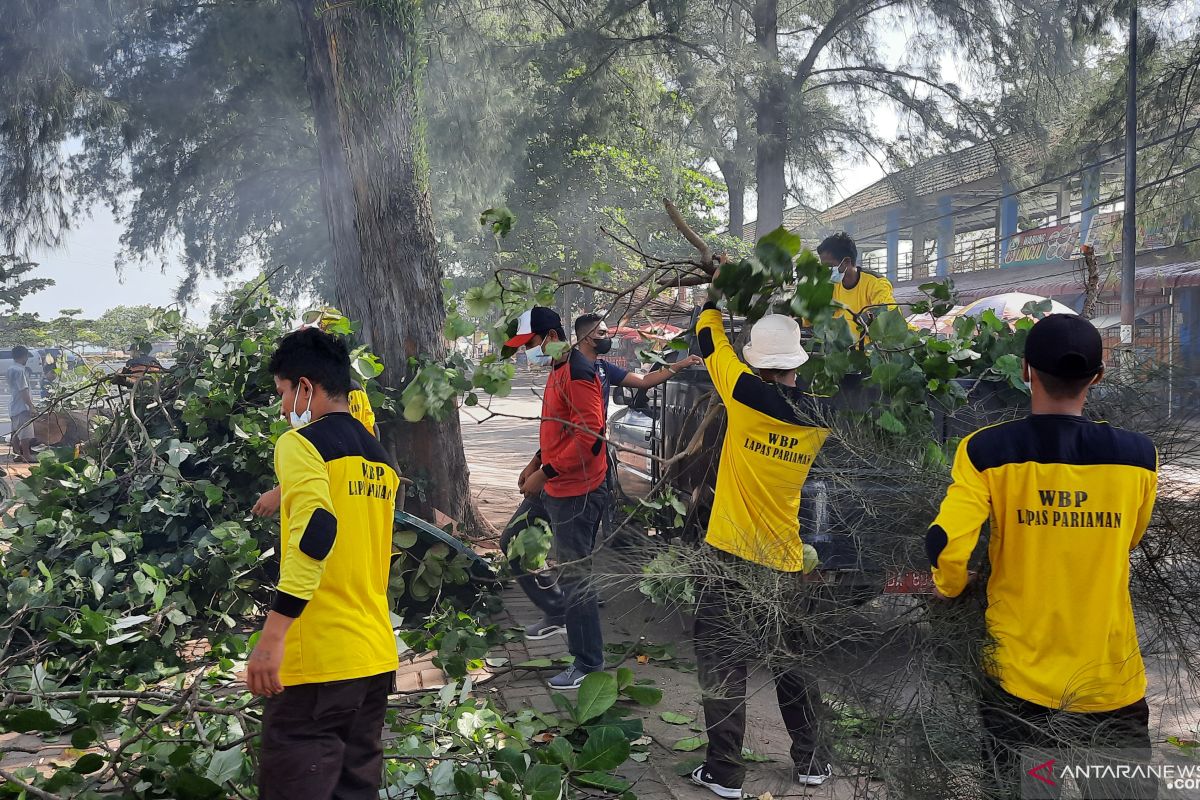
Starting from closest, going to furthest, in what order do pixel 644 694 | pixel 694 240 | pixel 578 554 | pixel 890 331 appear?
1. pixel 890 331
2. pixel 694 240
3. pixel 644 694
4. pixel 578 554

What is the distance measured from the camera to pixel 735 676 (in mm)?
3328

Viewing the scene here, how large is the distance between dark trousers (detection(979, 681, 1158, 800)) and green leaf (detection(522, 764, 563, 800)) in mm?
1433

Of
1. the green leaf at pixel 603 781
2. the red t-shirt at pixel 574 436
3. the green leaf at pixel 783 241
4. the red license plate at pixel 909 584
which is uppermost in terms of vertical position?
the green leaf at pixel 783 241

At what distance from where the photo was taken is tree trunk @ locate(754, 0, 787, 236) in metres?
16.8

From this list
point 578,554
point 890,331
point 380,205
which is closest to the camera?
point 890,331

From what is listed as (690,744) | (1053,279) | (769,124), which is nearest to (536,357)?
(690,744)

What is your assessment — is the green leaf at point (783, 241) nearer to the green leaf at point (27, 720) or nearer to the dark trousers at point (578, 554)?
the dark trousers at point (578, 554)

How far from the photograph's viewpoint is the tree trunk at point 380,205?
7047 mm

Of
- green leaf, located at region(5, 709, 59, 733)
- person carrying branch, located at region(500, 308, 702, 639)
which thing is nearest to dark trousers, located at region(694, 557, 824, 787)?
person carrying branch, located at region(500, 308, 702, 639)

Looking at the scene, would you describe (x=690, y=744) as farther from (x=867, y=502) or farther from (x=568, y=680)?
(x=867, y=502)

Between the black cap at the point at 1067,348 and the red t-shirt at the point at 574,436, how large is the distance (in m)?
2.83

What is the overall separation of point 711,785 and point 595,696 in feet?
1.93

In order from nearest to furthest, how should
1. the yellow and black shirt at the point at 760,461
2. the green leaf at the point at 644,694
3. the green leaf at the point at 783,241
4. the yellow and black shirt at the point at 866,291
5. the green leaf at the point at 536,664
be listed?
the green leaf at the point at 783,241 → the yellow and black shirt at the point at 760,461 → the green leaf at the point at 644,694 → the green leaf at the point at 536,664 → the yellow and black shirt at the point at 866,291

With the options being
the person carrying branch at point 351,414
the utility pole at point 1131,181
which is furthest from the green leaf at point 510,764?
the utility pole at point 1131,181
